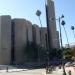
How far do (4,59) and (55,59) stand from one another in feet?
103

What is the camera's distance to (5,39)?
109562mm

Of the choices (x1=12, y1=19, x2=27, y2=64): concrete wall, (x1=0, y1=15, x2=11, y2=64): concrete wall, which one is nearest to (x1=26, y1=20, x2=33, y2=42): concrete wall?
(x1=12, y1=19, x2=27, y2=64): concrete wall

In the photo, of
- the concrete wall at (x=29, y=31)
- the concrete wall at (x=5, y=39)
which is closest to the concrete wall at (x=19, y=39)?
the concrete wall at (x=5, y=39)

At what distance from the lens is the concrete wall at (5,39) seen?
10925 centimetres

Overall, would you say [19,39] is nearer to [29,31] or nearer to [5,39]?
[5,39]

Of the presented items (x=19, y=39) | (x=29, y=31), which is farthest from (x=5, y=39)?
(x=29, y=31)

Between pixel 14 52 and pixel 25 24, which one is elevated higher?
pixel 25 24

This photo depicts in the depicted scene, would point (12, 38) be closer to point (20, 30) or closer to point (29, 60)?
point (20, 30)

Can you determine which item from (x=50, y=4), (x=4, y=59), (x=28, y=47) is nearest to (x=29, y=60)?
(x=28, y=47)

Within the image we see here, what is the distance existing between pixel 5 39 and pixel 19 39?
23.7ft

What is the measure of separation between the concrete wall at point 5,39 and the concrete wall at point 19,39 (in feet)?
15.3

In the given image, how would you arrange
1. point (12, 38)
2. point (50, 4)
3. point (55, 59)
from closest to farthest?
point (12, 38), point (55, 59), point (50, 4)

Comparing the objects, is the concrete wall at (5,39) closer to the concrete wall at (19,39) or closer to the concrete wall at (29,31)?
the concrete wall at (19,39)

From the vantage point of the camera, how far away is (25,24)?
117m
